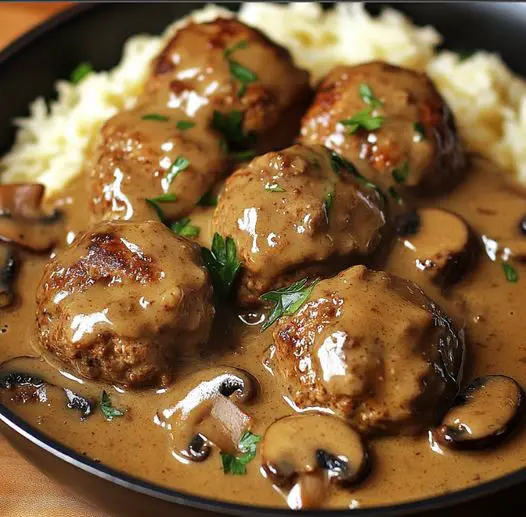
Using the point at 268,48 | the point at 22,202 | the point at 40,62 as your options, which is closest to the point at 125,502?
the point at 22,202

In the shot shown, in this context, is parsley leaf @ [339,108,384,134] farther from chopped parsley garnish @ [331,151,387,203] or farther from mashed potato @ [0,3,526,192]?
mashed potato @ [0,3,526,192]

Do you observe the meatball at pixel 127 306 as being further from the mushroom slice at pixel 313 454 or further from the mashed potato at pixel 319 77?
the mashed potato at pixel 319 77

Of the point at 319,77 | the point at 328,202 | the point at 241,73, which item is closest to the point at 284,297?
the point at 328,202

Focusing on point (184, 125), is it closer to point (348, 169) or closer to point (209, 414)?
point (348, 169)

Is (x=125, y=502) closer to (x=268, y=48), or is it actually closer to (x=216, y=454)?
(x=216, y=454)

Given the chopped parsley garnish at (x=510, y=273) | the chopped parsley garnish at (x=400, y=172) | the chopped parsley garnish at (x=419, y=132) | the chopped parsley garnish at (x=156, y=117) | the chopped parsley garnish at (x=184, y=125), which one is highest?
the chopped parsley garnish at (x=156, y=117)

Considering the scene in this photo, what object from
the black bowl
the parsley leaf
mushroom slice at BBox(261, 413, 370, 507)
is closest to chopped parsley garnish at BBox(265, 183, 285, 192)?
the parsley leaf

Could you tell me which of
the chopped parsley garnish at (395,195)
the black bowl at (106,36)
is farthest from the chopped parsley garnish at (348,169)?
the black bowl at (106,36)
